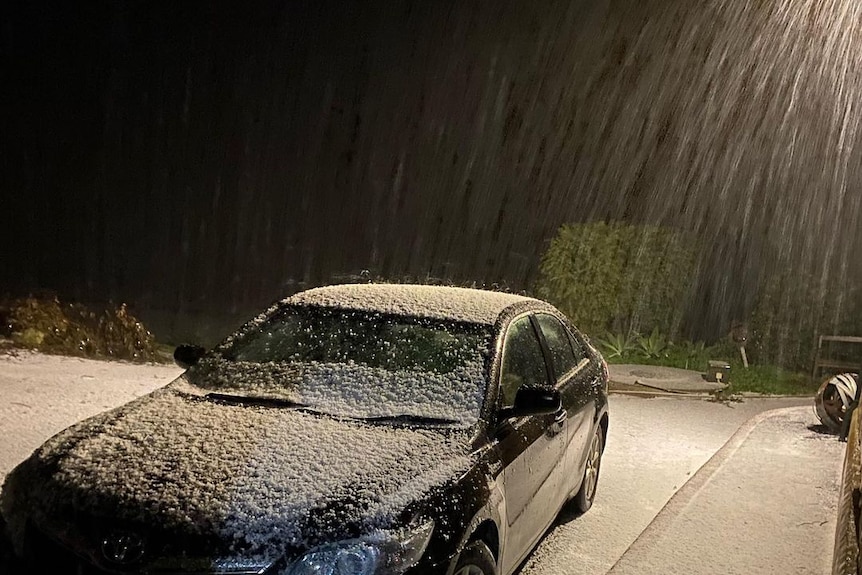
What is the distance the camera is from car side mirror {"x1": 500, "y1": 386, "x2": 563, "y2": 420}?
386 cm

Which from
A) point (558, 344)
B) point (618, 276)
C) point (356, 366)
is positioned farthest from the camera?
point (618, 276)

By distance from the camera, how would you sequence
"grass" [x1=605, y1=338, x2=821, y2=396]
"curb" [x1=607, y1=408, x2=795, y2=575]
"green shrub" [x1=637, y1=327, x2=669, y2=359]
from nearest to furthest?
"curb" [x1=607, y1=408, x2=795, y2=575] < "grass" [x1=605, y1=338, x2=821, y2=396] < "green shrub" [x1=637, y1=327, x2=669, y2=359]

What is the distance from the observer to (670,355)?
568 inches

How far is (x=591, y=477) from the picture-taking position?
585cm

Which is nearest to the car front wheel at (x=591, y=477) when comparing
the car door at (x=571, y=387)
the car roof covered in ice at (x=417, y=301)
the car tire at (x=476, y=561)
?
the car door at (x=571, y=387)

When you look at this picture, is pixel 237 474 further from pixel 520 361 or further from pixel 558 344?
pixel 558 344

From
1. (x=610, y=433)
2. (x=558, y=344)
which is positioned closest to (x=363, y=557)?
(x=558, y=344)

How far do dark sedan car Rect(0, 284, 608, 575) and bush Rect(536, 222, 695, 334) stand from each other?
32.0 ft

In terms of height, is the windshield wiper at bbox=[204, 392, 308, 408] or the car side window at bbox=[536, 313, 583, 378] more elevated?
the car side window at bbox=[536, 313, 583, 378]

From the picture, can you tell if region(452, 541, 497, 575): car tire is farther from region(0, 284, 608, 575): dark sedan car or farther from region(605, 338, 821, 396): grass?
region(605, 338, 821, 396): grass

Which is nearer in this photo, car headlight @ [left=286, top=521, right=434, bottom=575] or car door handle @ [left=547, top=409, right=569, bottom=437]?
car headlight @ [left=286, top=521, right=434, bottom=575]

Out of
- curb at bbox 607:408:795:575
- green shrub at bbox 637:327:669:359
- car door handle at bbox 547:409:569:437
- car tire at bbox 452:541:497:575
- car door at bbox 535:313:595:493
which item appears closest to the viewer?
car tire at bbox 452:541:497:575

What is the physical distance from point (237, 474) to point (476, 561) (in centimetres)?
102

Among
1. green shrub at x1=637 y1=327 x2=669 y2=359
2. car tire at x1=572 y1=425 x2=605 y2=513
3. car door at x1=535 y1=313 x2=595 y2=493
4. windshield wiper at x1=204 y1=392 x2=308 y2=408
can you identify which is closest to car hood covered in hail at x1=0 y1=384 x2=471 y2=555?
windshield wiper at x1=204 y1=392 x2=308 y2=408
